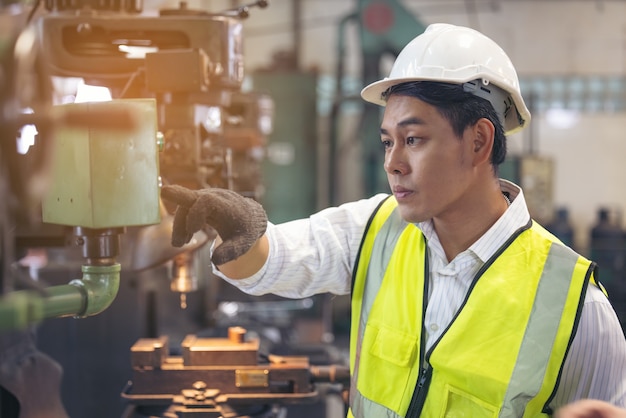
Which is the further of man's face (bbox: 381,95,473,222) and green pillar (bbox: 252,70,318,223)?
green pillar (bbox: 252,70,318,223)

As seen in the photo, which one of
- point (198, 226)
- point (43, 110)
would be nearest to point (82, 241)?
point (198, 226)

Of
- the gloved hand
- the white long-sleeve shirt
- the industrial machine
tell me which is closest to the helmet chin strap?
the white long-sleeve shirt

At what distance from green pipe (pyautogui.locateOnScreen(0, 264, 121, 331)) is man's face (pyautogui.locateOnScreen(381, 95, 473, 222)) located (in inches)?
22.7

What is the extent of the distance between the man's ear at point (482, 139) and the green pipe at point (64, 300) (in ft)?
2.46

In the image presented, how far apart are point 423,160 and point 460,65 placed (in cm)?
21

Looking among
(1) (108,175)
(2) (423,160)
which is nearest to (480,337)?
(2) (423,160)

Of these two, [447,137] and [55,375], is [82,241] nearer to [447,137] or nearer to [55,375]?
[55,375]

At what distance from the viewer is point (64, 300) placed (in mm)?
1132

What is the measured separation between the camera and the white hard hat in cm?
145

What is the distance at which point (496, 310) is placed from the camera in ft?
4.60

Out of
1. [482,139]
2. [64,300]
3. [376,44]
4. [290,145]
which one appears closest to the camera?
[64,300]

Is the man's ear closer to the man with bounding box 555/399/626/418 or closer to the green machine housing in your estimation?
the man with bounding box 555/399/626/418

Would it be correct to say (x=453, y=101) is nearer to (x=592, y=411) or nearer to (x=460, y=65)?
(x=460, y=65)

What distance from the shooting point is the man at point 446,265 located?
1364mm
